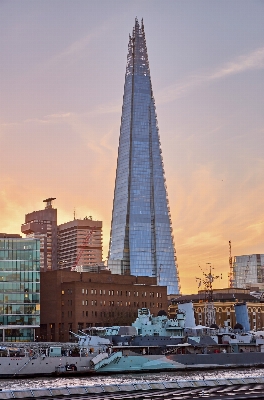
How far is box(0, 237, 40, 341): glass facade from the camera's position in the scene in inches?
5094

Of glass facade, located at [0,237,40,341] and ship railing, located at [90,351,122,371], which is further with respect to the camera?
glass facade, located at [0,237,40,341]

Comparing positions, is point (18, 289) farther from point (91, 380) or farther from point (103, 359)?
point (91, 380)

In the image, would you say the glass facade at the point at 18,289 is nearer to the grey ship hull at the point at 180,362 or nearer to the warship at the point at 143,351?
the warship at the point at 143,351

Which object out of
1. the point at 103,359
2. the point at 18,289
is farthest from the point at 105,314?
the point at 103,359

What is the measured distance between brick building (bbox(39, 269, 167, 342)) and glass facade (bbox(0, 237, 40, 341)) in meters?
16.1

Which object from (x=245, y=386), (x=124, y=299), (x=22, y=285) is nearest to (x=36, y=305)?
(x=22, y=285)

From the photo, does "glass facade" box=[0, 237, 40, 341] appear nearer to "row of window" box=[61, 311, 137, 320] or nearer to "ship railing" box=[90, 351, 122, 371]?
"row of window" box=[61, 311, 137, 320]

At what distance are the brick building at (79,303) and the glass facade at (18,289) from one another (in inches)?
634

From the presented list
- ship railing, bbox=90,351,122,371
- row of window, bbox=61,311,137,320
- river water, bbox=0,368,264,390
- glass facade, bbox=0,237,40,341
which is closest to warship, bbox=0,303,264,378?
ship railing, bbox=90,351,122,371

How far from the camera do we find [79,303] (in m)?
149

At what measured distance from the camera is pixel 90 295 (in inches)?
6033

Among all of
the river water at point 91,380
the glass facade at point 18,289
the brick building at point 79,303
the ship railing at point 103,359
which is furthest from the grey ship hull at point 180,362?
the brick building at point 79,303

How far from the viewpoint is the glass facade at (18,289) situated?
129 m

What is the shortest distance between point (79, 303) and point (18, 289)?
22.4 metres
